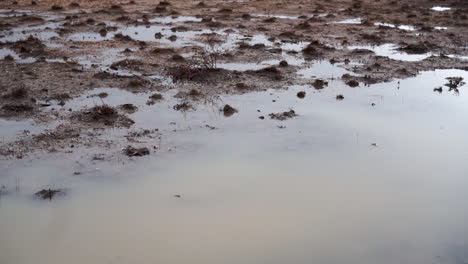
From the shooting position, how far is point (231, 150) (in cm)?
960

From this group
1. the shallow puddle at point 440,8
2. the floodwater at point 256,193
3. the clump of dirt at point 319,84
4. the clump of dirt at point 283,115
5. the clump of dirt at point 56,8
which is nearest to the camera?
the floodwater at point 256,193

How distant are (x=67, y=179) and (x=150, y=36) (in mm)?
11370

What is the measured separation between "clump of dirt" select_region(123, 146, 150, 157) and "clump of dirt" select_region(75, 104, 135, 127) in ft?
4.19

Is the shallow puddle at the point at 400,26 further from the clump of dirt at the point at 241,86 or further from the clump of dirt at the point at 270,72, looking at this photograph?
the clump of dirt at the point at 241,86

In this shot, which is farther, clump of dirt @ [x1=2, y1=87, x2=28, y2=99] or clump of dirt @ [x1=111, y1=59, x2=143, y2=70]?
clump of dirt @ [x1=111, y1=59, x2=143, y2=70]

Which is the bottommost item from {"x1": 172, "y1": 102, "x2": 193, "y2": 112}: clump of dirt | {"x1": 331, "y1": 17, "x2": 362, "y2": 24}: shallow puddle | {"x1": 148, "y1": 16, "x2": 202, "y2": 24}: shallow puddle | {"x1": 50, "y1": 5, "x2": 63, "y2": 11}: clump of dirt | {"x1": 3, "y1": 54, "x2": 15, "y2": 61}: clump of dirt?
{"x1": 172, "y1": 102, "x2": 193, "y2": 112}: clump of dirt

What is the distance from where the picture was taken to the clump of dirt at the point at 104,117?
10610 mm

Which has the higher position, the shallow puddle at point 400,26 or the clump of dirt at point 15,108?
the shallow puddle at point 400,26

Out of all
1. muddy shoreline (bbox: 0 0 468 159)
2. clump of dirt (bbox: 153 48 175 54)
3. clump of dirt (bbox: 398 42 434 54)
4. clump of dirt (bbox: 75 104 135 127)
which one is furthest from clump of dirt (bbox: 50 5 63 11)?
clump of dirt (bbox: 398 42 434 54)

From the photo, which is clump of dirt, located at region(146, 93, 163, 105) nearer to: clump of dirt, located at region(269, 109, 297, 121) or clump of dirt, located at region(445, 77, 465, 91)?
clump of dirt, located at region(269, 109, 297, 121)

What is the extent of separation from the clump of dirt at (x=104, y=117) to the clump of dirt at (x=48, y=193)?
288 centimetres

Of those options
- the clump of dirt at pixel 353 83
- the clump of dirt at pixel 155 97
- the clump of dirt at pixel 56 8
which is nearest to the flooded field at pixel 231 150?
the clump of dirt at pixel 155 97

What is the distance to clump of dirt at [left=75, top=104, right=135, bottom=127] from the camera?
34.8 feet

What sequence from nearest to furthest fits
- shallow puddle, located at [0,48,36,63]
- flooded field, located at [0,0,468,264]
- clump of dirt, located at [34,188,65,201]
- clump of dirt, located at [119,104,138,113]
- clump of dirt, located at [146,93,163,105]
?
flooded field, located at [0,0,468,264], clump of dirt, located at [34,188,65,201], clump of dirt, located at [119,104,138,113], clump of dirt, located at [146,93,163,105], shallow puddle, located at [0,48,36,63]
